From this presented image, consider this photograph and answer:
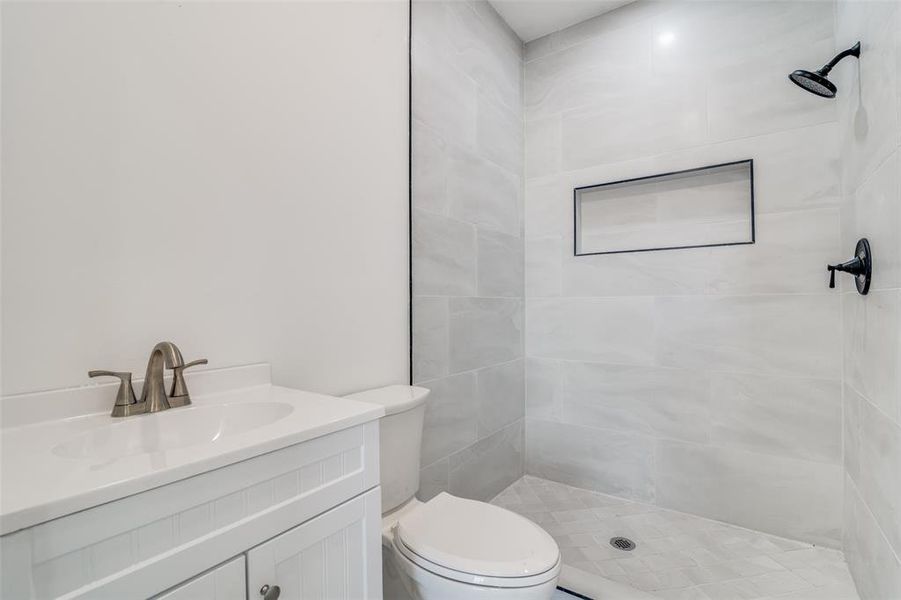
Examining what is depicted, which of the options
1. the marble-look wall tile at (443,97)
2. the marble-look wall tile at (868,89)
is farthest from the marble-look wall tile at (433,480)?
the marble-look wall tile at (868,89)

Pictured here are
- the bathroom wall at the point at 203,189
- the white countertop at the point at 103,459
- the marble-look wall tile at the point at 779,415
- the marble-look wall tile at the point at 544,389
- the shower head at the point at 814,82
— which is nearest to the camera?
the white countertop at the point at 103,459

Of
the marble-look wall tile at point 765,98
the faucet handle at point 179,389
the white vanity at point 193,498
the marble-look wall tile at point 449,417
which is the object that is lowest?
the marble-look wall tile at point 449,417

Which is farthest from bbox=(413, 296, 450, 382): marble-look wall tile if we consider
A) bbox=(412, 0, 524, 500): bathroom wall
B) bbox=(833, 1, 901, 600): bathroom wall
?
bbox=(833, 1, 901, 600): bathroom wall

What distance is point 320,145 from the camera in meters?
1.44

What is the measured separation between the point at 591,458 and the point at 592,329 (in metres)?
0.70

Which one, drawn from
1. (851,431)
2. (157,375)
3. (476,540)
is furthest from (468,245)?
(851,431)

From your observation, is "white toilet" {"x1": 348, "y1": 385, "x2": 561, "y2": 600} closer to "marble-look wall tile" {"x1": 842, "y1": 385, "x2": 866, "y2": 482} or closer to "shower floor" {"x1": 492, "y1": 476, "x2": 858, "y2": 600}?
"shower floor" {"x1": 492, "y1": 476, "x2": 858, "y2": 600}

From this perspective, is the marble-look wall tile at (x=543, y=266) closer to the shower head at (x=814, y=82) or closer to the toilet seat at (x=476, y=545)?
the shower head at (x=814, y=82)

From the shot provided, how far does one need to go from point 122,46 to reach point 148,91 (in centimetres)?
10

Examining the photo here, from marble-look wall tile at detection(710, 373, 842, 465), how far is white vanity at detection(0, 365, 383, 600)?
5.81 ft

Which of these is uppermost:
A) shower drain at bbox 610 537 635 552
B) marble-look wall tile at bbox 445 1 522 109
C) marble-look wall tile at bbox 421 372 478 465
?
marble-look wall tile at bbox 445 1 522 109

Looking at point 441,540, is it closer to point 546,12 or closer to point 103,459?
point 103,459

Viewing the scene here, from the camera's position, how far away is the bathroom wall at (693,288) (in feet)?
5.98

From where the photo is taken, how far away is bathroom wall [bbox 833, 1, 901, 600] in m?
1.13
